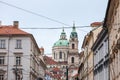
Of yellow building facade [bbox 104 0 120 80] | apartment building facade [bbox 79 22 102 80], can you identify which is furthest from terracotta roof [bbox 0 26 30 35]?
yellow building facade [bbox 104 0 120 80]

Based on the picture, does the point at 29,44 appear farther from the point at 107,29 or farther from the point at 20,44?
the point at 107,29

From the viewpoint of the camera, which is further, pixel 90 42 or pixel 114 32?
pixel 90 42

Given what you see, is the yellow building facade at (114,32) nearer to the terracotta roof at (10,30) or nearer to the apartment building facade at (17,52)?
the apartment building facade at (17,52)

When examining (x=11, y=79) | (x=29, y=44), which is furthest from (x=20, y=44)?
(x=11, y=79)

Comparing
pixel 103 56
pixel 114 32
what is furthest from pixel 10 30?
pixel 114 32

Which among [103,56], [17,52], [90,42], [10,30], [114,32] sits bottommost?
[17,52]

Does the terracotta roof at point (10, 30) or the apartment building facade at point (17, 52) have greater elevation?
the terracotta roof at point (10, 30)

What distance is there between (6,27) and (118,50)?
1869 inches

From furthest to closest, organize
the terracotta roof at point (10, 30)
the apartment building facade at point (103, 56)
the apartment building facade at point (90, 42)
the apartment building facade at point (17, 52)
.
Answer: the terracotta roof at point (10, 30)
the apartment building facade at point (17, 52)
the apartment building facade at point (90, 42)
the apartment building facade at point (103, 56)

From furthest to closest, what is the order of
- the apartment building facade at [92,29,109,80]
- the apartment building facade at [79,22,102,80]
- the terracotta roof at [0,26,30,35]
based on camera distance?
the terracotta roof at [0,26,30,35]
the apartment building facade at [79,22,102,80]
the apartment building facade at [92,29,109,80]

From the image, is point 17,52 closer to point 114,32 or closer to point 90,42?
point 90,42

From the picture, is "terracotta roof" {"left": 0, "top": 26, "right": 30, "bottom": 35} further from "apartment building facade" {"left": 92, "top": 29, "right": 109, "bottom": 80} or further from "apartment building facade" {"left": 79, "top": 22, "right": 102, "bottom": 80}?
"apartment building facade" {"left": 92, "top": 29, "right": 109, "bottom": 80}

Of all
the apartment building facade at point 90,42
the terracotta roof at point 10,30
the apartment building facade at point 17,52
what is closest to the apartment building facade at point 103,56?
the apartment building facade at point 90,42

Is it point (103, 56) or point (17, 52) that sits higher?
point (103, 56)
